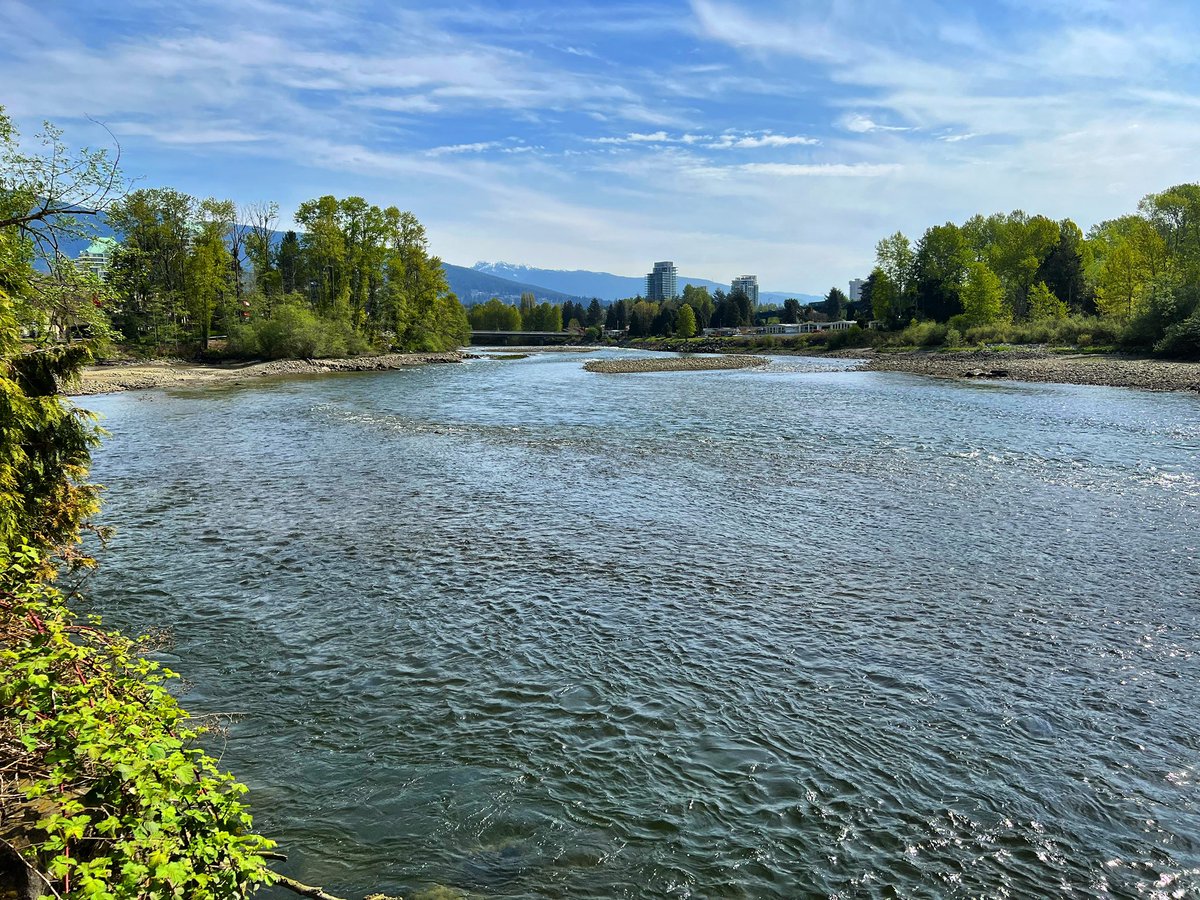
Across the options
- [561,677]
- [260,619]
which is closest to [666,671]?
[561,677]

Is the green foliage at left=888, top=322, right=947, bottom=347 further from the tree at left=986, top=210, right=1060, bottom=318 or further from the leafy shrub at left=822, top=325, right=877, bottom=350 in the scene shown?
the tree at left=986, top=210, right=1060, bottom=318

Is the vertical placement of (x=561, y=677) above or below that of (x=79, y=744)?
below

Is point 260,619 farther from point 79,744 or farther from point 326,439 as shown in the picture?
point 326,439

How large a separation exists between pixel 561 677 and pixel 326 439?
22.9m

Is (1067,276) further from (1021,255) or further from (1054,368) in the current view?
(1054,368)

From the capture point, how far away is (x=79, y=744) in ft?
14.3

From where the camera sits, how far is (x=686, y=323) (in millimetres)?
178750

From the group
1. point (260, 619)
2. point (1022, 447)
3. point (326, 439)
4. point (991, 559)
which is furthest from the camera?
point (326, 439)

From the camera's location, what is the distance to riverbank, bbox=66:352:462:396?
55.7 m

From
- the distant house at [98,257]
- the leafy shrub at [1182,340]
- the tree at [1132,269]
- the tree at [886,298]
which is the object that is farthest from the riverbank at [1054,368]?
the distant house at [98,257]

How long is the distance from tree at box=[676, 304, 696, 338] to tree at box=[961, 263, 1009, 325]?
8702cm

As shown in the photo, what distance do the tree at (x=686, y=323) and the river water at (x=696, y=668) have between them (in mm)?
158388

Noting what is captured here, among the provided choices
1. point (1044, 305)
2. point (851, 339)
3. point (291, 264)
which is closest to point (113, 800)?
point (291, 264)

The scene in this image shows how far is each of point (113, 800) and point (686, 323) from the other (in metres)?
179
